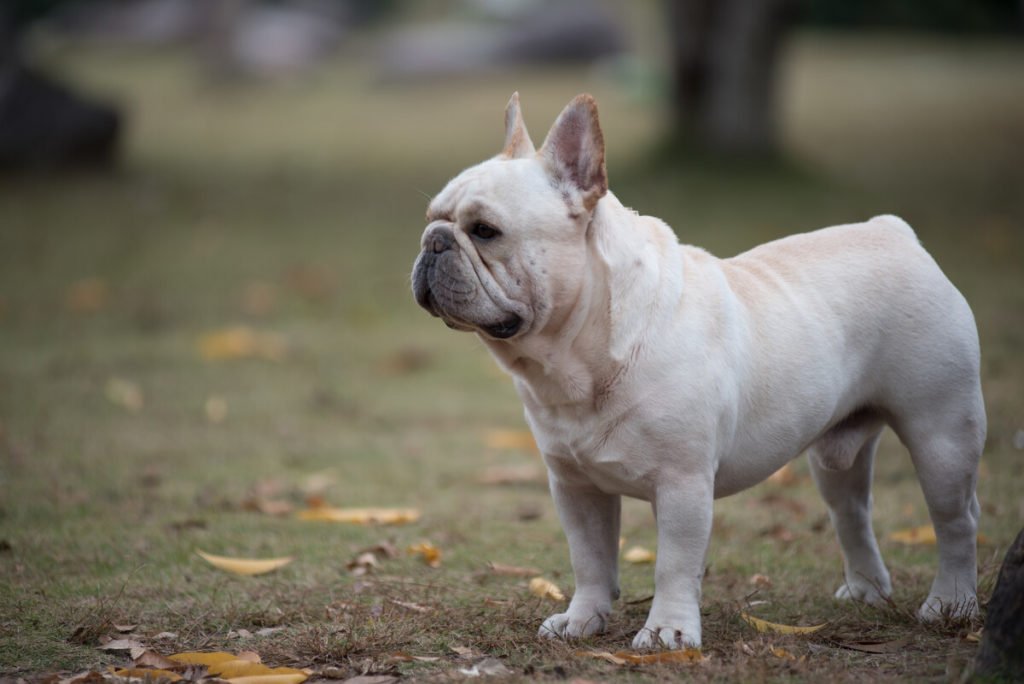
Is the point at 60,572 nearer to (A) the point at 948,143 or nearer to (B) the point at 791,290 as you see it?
(B) the point at 791,290

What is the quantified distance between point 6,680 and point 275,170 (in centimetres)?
1144

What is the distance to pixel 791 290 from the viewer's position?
3736 mm

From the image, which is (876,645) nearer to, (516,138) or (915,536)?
(915,536)

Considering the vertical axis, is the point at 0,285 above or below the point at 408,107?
below

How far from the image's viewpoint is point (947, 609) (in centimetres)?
370

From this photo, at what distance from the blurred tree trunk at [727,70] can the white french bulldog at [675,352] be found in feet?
28.7

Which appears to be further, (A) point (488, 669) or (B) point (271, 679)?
(A) point (488, 669)

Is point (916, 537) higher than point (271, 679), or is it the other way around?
point (271, 679)

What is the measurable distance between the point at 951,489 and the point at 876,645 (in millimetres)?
622

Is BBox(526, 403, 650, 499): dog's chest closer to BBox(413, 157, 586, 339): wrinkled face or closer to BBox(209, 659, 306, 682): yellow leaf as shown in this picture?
BBox(413, 157, 586, 339): wrinkled face

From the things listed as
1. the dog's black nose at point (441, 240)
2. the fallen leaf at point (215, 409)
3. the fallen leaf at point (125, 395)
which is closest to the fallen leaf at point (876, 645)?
the dog's black nose at point (441, 240)

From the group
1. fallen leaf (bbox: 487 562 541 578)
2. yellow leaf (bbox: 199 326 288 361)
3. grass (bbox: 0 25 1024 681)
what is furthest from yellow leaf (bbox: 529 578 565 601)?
yellow leaf (bbox: 199 326 288 361)

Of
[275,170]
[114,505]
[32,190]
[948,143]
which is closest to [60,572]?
[114,505]

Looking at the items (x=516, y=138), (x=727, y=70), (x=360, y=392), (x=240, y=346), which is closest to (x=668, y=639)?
(x=516, y=138)
